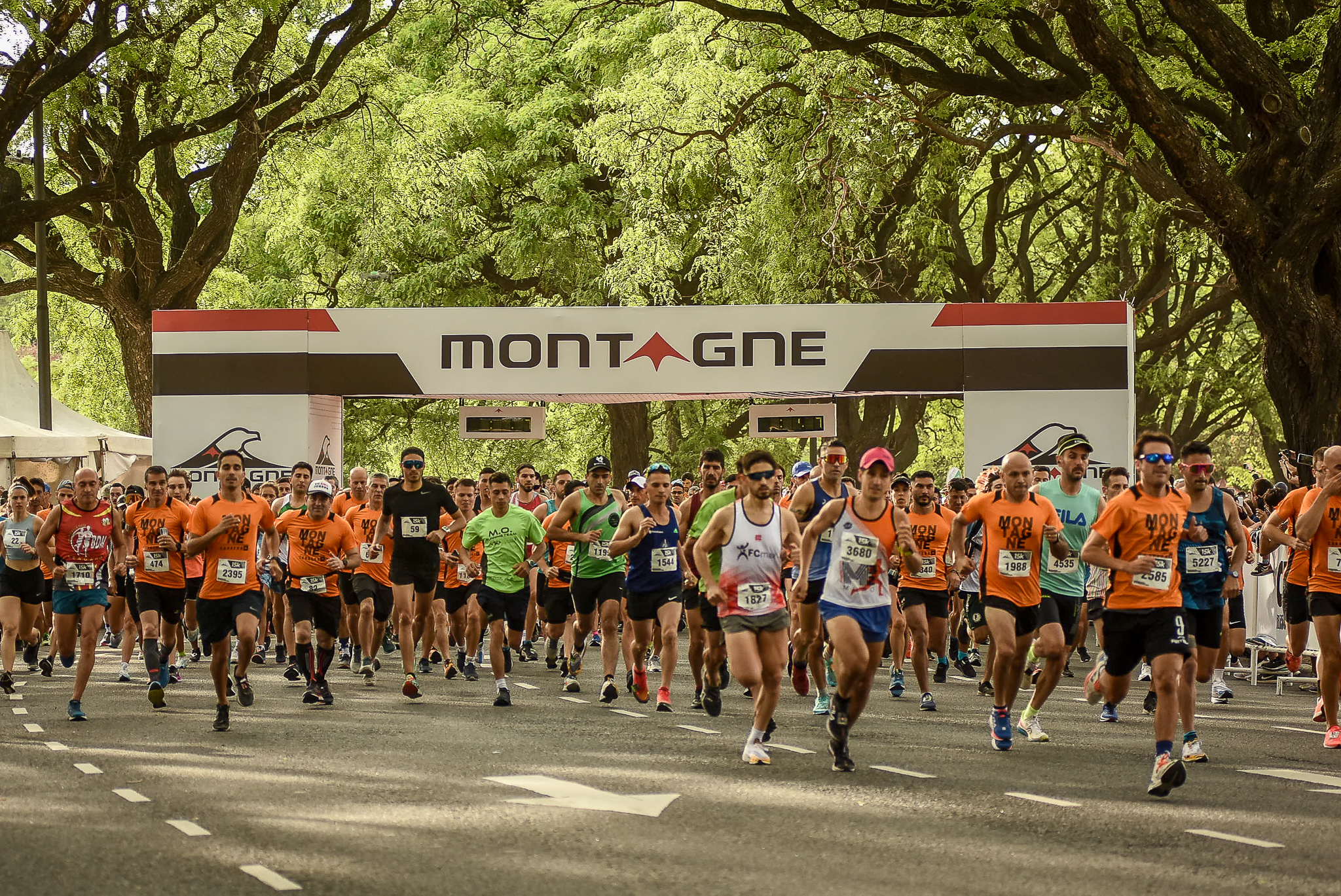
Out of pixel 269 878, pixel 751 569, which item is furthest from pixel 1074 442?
pixel 269 878

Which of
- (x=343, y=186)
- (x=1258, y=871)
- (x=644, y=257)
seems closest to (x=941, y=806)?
(x=1258, y=871)

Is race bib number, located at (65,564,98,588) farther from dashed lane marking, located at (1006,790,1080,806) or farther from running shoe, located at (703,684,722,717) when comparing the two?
dashed lane marking, located at (1006,790,1080,806)

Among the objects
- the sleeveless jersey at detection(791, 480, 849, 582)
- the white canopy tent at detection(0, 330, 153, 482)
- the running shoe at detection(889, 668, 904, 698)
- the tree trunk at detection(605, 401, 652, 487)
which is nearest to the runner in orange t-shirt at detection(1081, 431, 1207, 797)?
the sleeveless jersey at detection(791, 480, 849, 582)

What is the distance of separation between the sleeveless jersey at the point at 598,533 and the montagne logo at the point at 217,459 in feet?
32.4

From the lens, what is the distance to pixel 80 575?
44.7 feet

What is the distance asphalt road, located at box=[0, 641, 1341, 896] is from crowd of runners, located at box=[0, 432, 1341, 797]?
41 centimetres

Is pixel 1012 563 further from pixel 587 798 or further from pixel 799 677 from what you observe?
pixel 587 798

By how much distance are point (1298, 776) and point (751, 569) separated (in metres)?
3.38

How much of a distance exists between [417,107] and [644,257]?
6.13 m

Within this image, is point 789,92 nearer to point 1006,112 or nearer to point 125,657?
point 1006,112

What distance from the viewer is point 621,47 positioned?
106 ft

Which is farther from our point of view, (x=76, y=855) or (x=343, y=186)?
(x=343, y=186)

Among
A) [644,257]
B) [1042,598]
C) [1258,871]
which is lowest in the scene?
[1258,871]

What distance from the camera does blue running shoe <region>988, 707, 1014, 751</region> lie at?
10.8 metres
